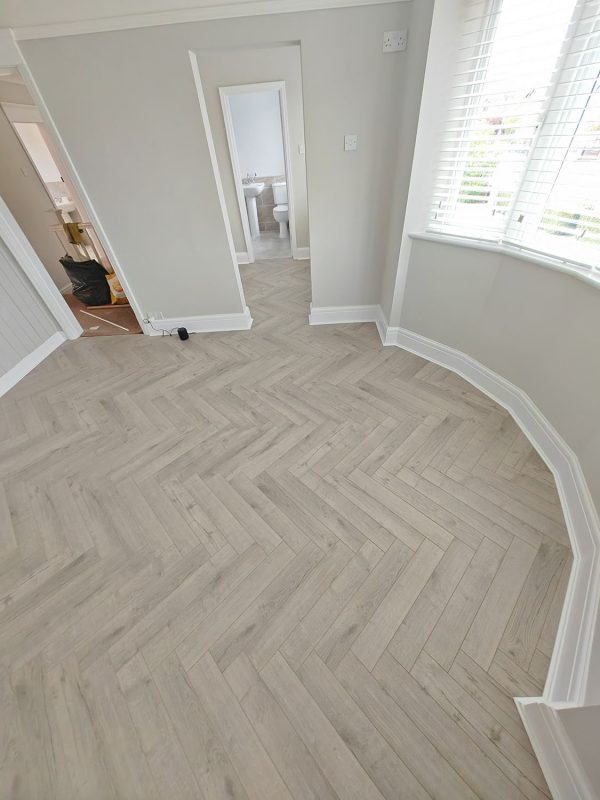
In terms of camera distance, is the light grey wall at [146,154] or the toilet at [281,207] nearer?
the light grey wall at [146,154]

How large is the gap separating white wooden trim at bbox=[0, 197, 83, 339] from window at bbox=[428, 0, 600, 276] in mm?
3307

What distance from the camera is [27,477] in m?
1.85

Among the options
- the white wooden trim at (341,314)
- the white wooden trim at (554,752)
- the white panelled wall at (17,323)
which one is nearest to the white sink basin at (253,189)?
the white wooden trim at (341,314)

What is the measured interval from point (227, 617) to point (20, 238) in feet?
11.0

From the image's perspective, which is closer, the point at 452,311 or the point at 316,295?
the point at 452,311

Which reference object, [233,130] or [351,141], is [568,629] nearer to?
[351,141]

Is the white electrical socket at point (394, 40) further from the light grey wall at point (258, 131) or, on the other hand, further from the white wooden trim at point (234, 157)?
the light grey wall at point (258, 131)

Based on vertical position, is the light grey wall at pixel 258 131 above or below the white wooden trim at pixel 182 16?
below

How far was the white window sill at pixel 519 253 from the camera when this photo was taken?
1399 millimetres

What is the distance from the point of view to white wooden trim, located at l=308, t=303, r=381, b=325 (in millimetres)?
2998

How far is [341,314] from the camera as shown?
3.03 meters

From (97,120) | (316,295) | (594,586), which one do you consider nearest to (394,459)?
(594,586)

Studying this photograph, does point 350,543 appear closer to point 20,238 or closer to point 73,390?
point 73,390

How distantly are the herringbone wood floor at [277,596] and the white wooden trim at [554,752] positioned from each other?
4 centimetres
